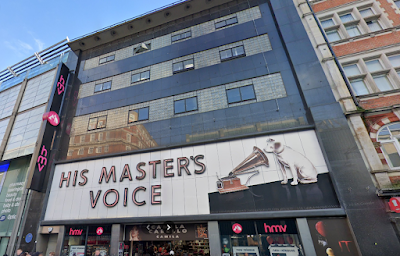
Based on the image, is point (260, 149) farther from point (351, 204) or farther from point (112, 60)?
point (112, 60)

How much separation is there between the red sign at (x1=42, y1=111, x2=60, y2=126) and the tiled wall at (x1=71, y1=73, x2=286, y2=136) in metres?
1.44

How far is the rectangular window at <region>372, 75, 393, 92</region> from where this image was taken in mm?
12469

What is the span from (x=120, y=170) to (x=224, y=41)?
14.4 m

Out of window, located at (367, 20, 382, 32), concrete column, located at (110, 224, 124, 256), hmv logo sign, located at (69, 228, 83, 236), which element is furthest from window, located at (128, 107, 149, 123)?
window, located at (367, 20, 382, 32)

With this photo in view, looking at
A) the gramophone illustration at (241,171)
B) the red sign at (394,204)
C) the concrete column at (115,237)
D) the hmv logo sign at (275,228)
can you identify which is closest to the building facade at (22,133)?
the concrete column at (115,237)

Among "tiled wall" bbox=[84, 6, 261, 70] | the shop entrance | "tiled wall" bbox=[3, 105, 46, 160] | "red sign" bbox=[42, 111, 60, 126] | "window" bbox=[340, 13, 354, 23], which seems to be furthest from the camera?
"tiled wall" bbox=[3, 105, 46, 160]

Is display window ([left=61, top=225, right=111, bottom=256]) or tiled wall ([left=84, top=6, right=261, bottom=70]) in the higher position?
tiled wall ([left=84, top=6, right=261, bottom=70])

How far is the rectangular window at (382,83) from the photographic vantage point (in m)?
12.5

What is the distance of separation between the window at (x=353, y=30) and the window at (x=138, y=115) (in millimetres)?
17596

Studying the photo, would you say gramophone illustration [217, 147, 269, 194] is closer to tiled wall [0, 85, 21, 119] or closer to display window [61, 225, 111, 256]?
display window [61, 225, 111, 256]

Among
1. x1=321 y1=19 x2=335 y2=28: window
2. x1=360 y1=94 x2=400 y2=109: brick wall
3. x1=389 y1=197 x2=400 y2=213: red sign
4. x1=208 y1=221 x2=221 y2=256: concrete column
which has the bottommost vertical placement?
x1=208 y1=221 x2=221 y2=256: concrete column

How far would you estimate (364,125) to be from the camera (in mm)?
11273

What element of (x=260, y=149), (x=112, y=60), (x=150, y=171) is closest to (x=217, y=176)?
(x=260, y=149)

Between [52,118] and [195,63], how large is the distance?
1434cm
